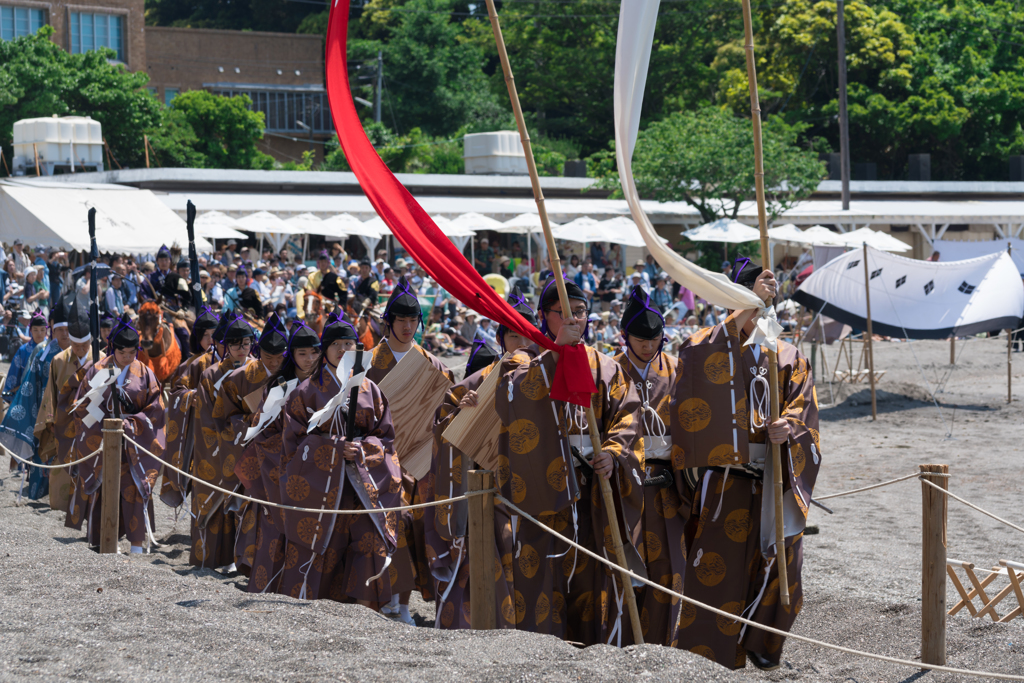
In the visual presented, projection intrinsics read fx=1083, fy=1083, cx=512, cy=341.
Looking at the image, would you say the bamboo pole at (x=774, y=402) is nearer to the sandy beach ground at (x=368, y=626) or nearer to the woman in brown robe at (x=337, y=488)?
the sandy beach ground at (x=368, y=626)

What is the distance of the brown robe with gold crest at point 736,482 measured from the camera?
4.82 m

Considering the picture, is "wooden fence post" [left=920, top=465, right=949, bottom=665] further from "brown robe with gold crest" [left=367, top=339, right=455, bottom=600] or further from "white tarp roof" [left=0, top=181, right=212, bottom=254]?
"white tarp roof" [left=0, top=181, right=212, bottom=254]

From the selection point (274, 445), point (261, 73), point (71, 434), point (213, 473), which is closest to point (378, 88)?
point (261, 73)

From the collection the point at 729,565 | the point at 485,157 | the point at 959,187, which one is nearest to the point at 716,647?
the point at 729,565

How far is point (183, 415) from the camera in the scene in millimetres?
7762

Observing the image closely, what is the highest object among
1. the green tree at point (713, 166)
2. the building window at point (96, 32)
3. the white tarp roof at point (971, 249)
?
the building window at point (96, 32)

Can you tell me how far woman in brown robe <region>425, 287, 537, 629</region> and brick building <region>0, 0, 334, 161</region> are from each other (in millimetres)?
43292

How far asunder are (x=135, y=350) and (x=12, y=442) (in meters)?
2.27

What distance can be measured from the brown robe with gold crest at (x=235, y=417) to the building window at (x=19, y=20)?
4190 centimetres

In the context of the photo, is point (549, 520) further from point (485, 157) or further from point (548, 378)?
point (485, 157)

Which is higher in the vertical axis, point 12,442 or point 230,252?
point 230,252

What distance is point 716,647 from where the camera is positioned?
16.2 feet

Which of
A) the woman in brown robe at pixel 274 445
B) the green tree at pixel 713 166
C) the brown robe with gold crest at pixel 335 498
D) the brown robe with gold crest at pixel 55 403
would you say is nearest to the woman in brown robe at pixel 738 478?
the brown robe with gold crest at pixel 335 498

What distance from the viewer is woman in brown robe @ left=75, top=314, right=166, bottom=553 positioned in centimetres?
757
